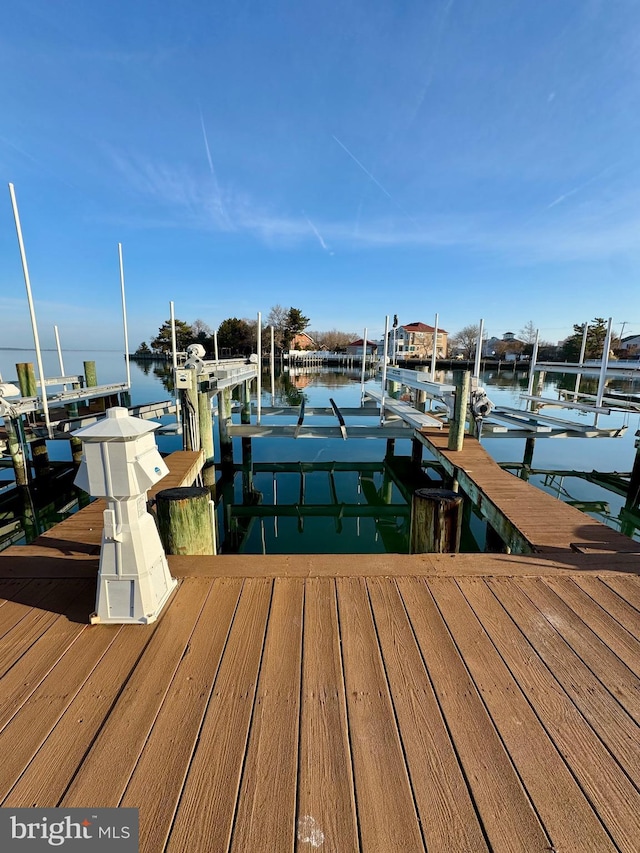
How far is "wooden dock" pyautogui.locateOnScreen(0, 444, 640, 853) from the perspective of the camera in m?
1.30

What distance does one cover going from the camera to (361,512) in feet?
27.3

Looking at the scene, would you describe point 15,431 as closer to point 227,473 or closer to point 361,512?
point 227,473

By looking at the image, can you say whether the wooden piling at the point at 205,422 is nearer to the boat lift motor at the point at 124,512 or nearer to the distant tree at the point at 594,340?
the boat lift motor at the point at 124,512

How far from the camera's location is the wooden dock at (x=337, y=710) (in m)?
1.30

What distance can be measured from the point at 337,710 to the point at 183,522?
214 cm

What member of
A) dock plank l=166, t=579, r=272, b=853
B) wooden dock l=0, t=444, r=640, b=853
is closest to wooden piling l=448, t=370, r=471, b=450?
wooden dock l=0, t=444, r=640, b=853

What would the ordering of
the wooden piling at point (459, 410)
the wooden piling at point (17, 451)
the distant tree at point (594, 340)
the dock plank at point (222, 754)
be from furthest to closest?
1. the distant tree at point (594, 340)
2. the wooden piling at point (17, 451)
3. the wooden piling at point (459, 410)
4. the dock plank at point (222, 754)

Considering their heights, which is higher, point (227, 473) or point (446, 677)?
point (446, 677)

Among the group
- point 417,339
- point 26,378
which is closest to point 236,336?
point 417,339

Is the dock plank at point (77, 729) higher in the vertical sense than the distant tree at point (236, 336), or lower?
lower

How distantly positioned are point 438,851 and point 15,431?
10345 millimetres

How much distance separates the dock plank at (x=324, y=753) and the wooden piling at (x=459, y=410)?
531cm

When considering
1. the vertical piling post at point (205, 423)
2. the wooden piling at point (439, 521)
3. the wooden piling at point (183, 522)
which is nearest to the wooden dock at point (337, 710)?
the wooden piling at point (183, 522)

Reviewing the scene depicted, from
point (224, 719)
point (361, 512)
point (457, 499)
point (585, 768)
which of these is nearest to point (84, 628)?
point (224, 719)
